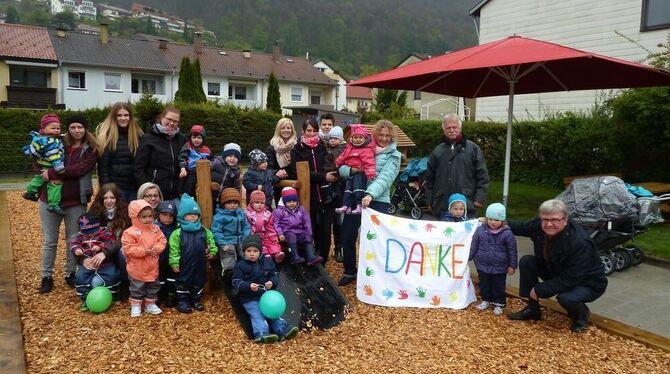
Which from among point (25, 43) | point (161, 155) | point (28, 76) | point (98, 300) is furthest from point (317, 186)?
point (25, 43)

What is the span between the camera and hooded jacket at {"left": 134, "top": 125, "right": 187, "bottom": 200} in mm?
5410

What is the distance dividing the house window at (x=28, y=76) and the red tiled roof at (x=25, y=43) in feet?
3.58

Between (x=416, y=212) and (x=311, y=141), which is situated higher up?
(x=311, y=141)

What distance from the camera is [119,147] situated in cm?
554

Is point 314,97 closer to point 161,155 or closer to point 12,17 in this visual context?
point 161,155

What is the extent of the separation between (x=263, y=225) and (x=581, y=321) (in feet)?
10.7

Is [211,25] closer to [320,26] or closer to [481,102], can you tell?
[320,26]

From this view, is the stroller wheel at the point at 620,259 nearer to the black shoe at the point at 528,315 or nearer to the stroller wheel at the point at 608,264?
the stroller wheel at the point at 608,264

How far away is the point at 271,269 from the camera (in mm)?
4902

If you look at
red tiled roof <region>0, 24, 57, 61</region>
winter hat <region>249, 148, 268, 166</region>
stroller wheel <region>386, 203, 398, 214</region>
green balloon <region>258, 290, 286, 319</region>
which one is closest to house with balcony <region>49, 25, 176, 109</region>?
red tiled roof <region>0, 24, 57, 61</region>

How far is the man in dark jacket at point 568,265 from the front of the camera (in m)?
4.66

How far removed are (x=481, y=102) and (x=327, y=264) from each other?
1588 cm

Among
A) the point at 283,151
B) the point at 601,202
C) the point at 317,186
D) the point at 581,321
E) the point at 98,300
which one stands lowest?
the point at 581,321

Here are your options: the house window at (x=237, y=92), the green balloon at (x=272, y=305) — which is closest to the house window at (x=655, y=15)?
the green balloon at (x=272, y=305)
